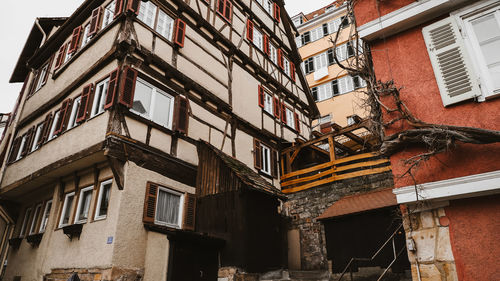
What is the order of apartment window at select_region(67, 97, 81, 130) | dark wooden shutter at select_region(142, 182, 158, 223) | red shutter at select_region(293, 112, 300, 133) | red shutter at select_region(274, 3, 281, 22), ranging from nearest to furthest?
1. dark wooden shutter at select_region(142, 182, 158, 223)
2. apartment window at select_region(67, 97, 81, 130)
3. red shutter at select_region(293, 112, 300, 133)
4. red shutter at select_region(274, 3, 281, 22)

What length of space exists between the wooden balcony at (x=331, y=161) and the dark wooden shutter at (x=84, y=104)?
771 cm

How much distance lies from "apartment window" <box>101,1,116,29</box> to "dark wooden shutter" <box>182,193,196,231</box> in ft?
19.4

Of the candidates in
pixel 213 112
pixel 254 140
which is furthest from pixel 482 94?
pixel 254 140

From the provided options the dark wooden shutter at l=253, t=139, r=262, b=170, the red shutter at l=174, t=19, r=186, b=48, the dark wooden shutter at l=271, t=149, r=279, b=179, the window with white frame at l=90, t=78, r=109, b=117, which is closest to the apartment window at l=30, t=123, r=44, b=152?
the window with white frame at l=90, t=78, r=109, b=117

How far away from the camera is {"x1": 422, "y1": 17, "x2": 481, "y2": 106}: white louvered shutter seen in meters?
4.63

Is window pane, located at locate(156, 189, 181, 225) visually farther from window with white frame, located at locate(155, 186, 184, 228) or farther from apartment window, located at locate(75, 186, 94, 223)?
apartment window, located at locate(75, 186, 94, 223)

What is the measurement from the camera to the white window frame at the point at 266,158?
1302cm

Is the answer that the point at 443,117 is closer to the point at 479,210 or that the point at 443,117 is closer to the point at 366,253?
the point at 479,210

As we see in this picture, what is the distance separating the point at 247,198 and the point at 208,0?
812cm

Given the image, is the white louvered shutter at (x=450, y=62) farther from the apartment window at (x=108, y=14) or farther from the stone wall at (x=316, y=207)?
the apartment window at (x=108, y=14)

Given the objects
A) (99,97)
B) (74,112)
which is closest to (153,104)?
(99,97)

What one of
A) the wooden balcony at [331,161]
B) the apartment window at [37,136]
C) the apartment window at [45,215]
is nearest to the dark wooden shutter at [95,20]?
the apartment window at [37,136]

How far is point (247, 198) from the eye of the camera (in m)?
8.83

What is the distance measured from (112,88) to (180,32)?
3436mm
